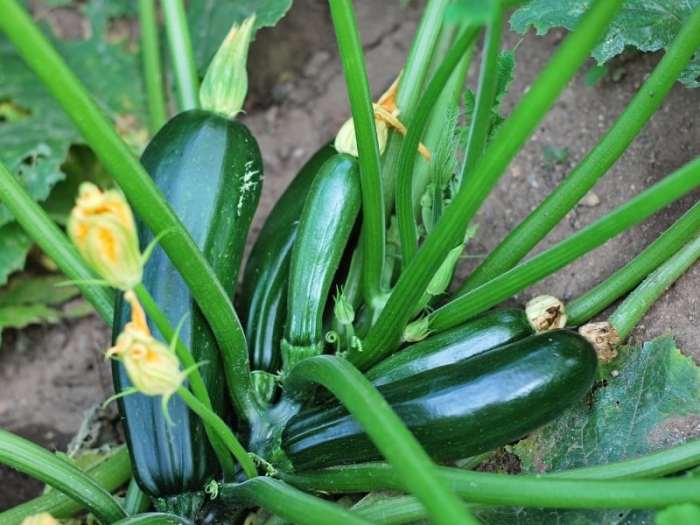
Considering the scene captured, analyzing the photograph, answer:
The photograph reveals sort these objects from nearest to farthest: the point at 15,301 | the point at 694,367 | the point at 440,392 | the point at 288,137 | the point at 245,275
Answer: the point at 440,392 → the point at 694,367 → the point at 245,275 → the point at 15,301 → the point at 288,137

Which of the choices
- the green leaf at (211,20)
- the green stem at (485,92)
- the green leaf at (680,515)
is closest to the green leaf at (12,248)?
the green leaf at (211,20)

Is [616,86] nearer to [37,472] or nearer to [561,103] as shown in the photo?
[561,103]

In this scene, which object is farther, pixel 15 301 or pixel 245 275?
pixel 15 301

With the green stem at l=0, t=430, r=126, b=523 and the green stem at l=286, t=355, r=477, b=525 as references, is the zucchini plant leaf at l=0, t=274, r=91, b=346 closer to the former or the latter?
the green stem at l=0, t=430, r=126, b=523

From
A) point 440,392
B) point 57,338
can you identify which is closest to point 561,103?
point 440,392

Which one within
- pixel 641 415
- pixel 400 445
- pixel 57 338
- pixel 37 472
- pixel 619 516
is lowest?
pixel 619 516

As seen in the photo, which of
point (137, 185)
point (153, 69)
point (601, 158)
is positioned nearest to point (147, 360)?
point (137, 185)

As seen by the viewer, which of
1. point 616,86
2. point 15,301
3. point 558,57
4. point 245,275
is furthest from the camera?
point 15,301

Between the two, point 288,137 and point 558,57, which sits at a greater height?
point 288,137
